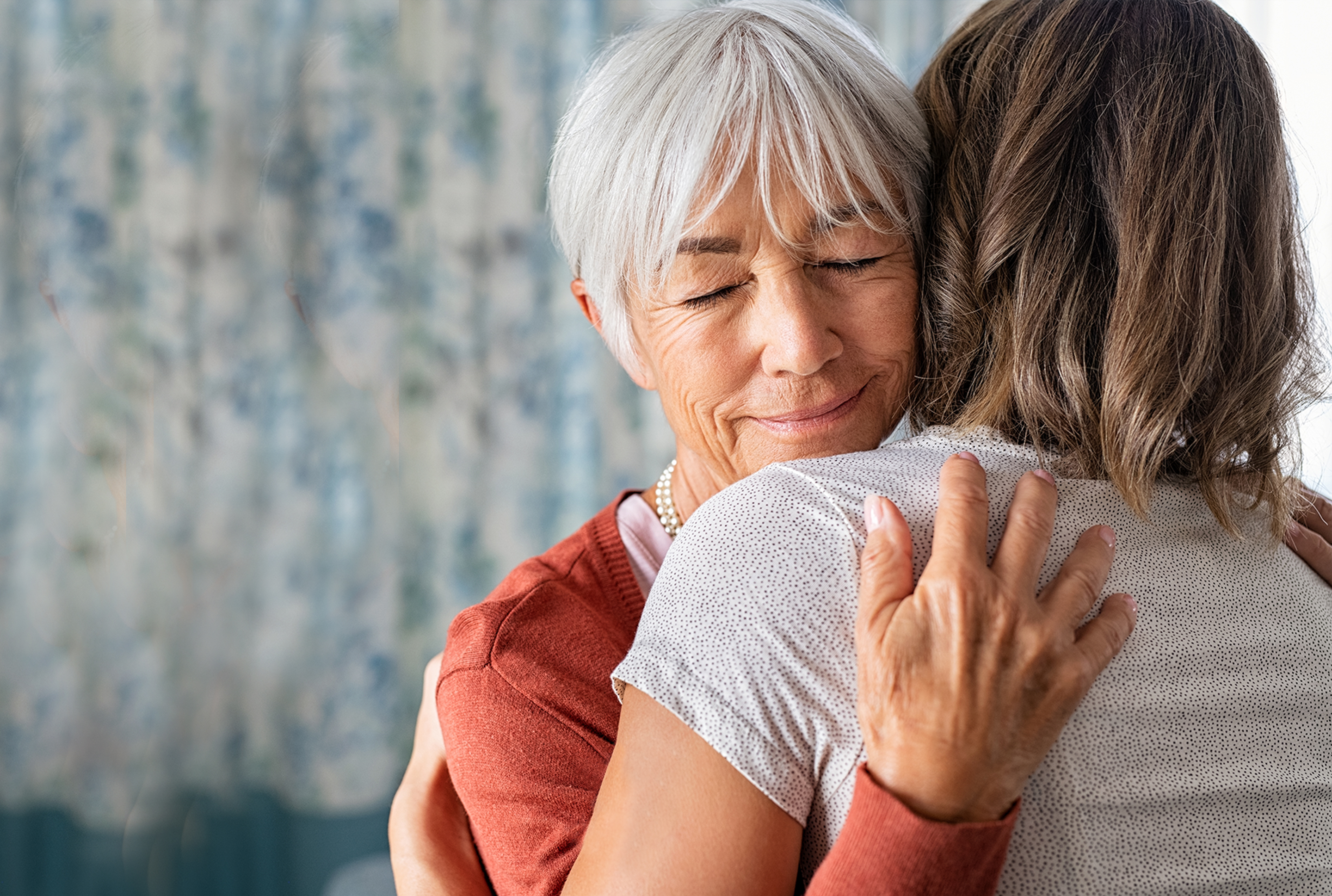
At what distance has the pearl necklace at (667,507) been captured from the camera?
126 centimetres

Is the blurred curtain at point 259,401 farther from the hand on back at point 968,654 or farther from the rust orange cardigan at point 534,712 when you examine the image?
the hand on back at point 968,654

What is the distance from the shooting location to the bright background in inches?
97.7

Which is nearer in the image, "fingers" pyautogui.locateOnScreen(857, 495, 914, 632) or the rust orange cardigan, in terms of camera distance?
"fingers" pyautogui.locateOnScreen(857, 495, 914, 632)

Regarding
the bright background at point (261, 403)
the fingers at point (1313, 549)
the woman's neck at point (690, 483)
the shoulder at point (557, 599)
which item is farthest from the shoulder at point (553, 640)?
the bright background at point (261, 403)

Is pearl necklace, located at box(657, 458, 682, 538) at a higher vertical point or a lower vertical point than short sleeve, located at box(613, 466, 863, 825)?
lower

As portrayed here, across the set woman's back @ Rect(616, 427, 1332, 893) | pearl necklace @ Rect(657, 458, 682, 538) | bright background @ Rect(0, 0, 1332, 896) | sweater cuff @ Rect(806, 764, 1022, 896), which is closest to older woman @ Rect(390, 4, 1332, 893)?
pearl necklace @ Rect(657, 458, 682, 538)

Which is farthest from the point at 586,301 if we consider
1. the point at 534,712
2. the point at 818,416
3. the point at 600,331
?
the point at 534,712

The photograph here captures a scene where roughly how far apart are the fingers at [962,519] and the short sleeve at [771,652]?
53mm

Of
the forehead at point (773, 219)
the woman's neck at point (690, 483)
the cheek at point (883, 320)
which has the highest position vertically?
the forehead at point (773, 219)

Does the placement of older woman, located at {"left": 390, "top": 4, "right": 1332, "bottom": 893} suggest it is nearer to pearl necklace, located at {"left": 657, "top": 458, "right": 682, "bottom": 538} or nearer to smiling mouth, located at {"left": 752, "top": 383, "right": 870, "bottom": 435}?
smiling mouth, located at {"left": 752, "top": 383, "right": 870, "bottom": 435}

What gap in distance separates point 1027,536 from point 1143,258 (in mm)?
255

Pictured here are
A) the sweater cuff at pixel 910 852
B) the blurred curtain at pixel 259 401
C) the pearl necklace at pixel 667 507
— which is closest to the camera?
the sweater cuff at pixel 910 852

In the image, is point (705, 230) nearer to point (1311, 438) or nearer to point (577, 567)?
point (577, 567)

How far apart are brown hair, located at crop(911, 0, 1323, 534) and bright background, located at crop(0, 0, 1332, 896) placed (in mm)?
1998
